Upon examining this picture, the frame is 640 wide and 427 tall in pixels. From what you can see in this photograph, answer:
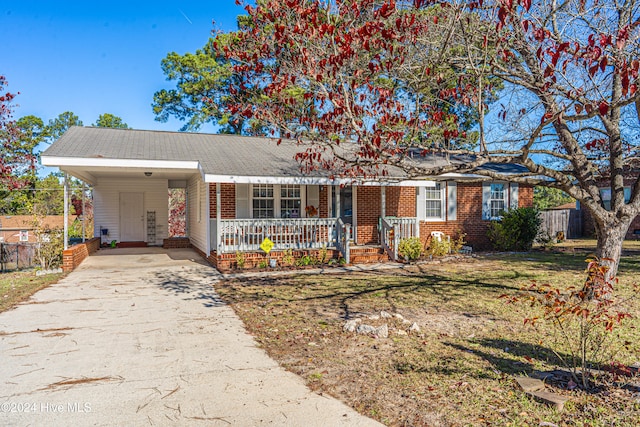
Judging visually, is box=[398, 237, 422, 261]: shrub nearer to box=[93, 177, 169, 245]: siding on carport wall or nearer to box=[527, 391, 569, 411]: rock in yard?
box=[527, 391, 569, 411]: rock in yard

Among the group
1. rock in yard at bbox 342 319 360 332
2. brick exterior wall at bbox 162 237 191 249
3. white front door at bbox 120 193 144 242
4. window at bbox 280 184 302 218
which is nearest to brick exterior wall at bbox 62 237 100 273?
white front door at bbox 120 193 144 242

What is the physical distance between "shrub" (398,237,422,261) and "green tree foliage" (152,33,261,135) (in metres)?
13.7

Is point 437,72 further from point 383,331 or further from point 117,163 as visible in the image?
point 117,163

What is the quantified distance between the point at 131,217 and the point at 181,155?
6.58 metres

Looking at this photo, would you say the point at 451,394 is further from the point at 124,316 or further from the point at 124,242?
the point at 124,242

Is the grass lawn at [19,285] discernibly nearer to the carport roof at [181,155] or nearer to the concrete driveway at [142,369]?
the concrete driveway at [142,369]

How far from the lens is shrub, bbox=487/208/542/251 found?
16172 millimetres

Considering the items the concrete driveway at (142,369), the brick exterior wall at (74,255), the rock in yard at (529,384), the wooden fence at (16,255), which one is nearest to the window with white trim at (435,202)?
the concrete driveway at (142,369)

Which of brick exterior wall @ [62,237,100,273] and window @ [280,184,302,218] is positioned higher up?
window @ [280,184,302,218]

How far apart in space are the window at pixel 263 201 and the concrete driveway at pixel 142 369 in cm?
596

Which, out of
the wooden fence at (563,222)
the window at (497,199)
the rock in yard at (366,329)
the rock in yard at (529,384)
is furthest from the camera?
the wooden fence at (563,222)

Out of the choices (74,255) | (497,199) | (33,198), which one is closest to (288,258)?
(74,255)

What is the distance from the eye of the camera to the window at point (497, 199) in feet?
56.9

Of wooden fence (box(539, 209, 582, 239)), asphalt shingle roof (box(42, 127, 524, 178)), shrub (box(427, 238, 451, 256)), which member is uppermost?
asphalt shingle roof (box(42, 127, 524, 178))
